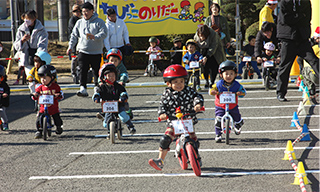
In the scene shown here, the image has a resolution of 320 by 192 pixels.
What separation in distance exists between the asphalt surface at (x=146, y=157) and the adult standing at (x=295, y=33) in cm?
98

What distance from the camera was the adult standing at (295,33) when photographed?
32.9ft

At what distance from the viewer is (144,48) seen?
22422 mm

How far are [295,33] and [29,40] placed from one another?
19.8ft

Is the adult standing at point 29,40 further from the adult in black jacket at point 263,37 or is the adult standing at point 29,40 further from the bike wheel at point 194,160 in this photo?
the bike wheel at point 194,160

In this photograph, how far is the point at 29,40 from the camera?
11.1 m

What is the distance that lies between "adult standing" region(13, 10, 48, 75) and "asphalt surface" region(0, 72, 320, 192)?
4.65 ft

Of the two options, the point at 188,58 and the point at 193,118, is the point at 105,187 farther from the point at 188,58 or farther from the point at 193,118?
the point at 188,58

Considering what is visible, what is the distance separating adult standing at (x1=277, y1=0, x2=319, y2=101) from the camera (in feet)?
32.9

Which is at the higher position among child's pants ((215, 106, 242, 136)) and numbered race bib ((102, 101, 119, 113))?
numbered race bib ((102, 101, 119, 113))

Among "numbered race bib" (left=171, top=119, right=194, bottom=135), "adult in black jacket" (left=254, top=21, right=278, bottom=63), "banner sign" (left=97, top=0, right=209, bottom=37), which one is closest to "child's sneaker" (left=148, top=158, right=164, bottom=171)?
"numbered race bib" (left=171, top=119, right=194, bottom=135)

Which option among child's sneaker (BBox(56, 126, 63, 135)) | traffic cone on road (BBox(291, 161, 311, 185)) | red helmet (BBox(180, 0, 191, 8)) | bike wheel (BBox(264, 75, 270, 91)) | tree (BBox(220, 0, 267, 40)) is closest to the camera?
traffic cone on road (BBox(291, 161, 311, 185))

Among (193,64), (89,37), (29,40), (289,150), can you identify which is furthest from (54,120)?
(193,64)

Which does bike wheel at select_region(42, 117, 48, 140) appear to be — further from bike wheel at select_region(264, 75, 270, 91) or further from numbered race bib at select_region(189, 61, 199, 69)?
bike wheel at select_region(264, 75, 270, 91)

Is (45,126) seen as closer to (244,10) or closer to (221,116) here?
(221,116)
